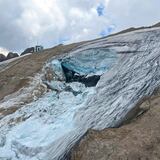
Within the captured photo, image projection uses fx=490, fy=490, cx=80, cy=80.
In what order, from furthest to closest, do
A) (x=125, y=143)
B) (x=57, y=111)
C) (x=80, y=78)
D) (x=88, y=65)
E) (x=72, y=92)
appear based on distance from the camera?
(x=88, y=65), (x=80, y=78), (x=72, y=92), (x=57, y=111), (x=125, y=143)

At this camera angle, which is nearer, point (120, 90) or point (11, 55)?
point (120, 90)

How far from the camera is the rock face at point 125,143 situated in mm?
20328

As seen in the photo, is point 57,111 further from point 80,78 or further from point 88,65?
point 88,65

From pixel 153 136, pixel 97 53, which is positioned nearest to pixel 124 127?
pixel 153 136

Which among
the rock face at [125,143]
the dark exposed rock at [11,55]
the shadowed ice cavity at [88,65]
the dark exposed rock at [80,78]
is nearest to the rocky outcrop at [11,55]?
the dark exposed rock at [11,55]

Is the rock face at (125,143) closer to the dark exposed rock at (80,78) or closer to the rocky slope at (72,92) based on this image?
the rocky slope at (72,92)

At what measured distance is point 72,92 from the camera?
35812 mm

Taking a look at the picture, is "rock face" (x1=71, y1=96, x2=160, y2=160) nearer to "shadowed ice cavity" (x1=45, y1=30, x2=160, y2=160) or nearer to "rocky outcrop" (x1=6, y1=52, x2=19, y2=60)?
"shadowed ice cavity" (x1=45, y1=30, x2=160, y2=160)

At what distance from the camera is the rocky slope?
28000mm

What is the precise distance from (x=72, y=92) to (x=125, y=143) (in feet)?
49.7

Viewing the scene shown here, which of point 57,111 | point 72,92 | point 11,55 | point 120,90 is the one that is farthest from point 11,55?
point 120,90

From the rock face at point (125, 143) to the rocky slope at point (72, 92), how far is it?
1.04 ft

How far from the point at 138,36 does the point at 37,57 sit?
10761 millimetres

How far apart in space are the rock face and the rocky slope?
32 centimetres
